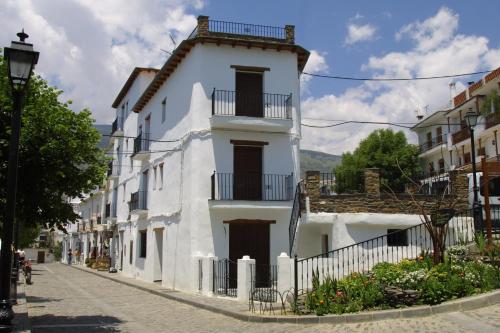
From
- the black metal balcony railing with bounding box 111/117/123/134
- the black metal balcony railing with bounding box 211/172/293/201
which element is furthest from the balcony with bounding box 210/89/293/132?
the black metal balcony railing with bounding box 111/117/123/134

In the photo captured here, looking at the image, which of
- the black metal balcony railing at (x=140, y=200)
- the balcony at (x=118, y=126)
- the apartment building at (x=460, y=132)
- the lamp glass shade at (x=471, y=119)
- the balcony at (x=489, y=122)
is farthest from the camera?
the apartment building at (x=460, y=132)

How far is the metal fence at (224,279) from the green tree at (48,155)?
23.5 feet

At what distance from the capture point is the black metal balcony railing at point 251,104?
18594 millimetres

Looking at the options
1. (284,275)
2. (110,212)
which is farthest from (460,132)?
(284,275)

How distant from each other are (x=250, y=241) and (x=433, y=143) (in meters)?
30.8

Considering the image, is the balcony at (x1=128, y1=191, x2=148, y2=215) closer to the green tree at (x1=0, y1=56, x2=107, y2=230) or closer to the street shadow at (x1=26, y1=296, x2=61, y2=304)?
the street shadow at (x1=26, y1=296, x2=61, y2=304)

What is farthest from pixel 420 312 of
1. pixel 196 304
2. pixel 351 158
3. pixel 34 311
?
pixel 351 158

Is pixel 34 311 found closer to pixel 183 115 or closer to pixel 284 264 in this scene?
pixel 284 264

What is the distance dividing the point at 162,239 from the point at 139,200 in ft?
13.4

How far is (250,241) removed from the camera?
720 inches

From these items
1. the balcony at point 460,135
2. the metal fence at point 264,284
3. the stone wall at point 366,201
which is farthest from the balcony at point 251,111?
the balcony at point 460,135

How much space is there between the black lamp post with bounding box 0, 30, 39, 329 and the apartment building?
92.1ft

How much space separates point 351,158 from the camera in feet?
141

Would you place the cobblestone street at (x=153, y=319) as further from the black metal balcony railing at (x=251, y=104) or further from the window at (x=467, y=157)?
the window at (x=467, y=157)
